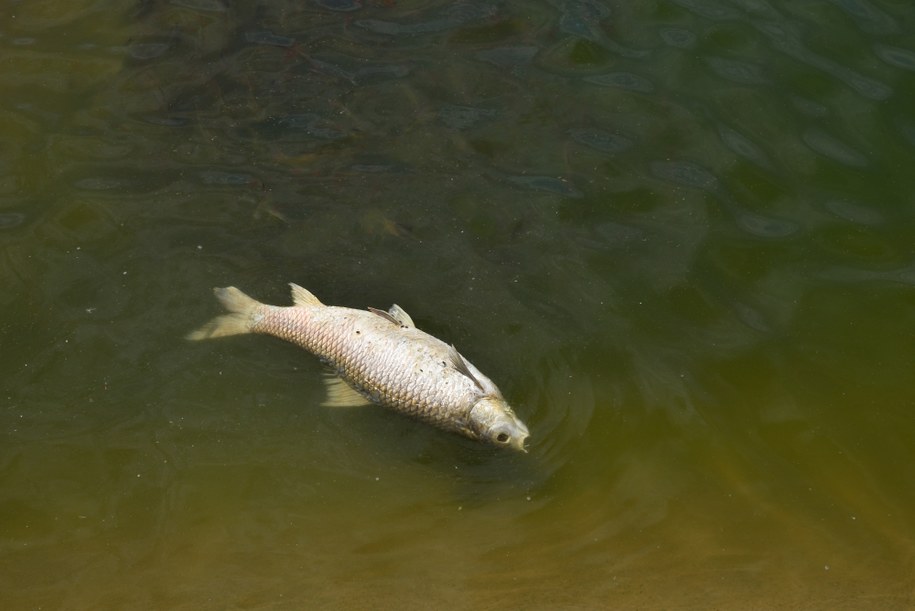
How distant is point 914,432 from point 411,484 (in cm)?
321

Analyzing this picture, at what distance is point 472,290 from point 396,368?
1.13 m

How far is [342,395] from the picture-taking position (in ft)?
18.1

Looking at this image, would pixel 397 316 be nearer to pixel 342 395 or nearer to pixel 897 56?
pixel 342 395

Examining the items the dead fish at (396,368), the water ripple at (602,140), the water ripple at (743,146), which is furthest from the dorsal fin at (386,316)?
the water ripple at (743,146)

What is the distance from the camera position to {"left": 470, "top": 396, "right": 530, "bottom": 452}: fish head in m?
5.17

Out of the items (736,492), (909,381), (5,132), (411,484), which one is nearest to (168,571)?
(411,484)

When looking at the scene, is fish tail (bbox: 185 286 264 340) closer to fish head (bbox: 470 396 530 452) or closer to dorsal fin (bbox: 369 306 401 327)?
dorsal fin (bbox: 369 306 401 327)

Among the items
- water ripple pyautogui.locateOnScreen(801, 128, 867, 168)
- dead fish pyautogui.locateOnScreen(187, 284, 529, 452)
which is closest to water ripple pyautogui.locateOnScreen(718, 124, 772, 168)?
water ripple pyautogui.locateOnScreen(801, 128, 867, 168)

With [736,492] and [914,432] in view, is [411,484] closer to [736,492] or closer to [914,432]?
[736,492]

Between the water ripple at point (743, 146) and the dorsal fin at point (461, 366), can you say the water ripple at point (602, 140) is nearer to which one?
the water ripple at point (743, 146)

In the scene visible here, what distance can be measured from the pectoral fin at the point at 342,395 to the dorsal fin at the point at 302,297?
1.93 ft

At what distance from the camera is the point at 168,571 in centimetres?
512

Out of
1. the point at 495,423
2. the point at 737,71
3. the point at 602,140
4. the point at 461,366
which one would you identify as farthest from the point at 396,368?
the point at 737,71

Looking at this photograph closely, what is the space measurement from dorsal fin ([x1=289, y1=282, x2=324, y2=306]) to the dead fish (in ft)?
0.07
